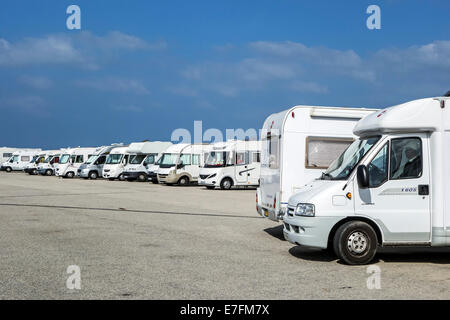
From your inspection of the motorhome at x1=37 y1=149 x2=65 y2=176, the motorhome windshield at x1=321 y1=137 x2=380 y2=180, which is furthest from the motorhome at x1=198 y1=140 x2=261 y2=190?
the motorhome at x1=37 y1=149 x2=65 y2=176

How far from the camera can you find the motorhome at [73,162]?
44.4 m

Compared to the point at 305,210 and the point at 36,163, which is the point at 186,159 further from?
the point at 36,163

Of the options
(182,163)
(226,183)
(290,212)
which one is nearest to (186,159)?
(182,163)

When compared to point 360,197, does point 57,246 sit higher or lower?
lower

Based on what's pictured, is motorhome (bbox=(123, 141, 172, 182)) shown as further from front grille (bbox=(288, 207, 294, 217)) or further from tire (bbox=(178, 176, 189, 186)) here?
front grille (bbox=(288, 207, 294, 217))

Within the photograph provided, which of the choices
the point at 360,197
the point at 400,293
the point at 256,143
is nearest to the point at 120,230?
the point at 360,197

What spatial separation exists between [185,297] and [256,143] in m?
21.5

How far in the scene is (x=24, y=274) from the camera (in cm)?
696

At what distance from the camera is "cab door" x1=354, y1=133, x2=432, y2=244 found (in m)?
7.95

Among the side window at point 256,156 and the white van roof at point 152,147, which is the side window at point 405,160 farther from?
the white van roof at point 152,147

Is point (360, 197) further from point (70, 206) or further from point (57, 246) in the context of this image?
point (70, 206)

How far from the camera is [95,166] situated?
4072cm

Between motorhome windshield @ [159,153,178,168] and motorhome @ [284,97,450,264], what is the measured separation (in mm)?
24773

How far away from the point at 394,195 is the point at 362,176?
65 cm
